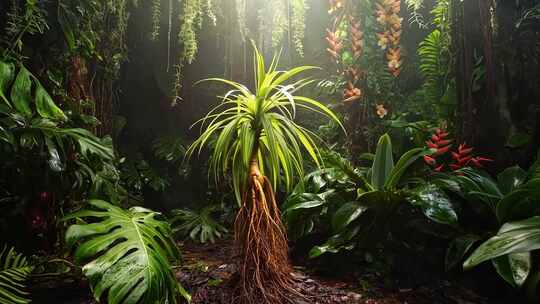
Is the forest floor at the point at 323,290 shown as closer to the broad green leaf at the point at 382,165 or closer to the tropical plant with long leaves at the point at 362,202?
the tropical plant with long leaves at the point at 362,202

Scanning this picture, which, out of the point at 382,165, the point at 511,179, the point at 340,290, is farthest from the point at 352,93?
the point at 340,290

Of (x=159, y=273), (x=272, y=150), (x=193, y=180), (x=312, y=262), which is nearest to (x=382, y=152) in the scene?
(x=312, y=262)

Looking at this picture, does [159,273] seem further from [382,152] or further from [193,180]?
[193,180]

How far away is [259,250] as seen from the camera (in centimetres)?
155

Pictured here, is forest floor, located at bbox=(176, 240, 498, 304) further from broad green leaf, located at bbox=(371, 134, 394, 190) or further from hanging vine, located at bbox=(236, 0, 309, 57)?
hanging vine, located at bbox=(236, 0, 309, 57)

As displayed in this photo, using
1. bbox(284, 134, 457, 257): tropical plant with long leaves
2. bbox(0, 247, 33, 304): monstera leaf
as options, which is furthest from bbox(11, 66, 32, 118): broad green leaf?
bbox(284, 134, 457, 257): tropical plant with long leaves

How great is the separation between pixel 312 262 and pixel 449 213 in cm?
85

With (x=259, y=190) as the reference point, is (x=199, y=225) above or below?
below

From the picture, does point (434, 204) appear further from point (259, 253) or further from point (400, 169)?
point (259, 253)

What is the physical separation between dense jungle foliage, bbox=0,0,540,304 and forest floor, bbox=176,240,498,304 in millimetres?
11

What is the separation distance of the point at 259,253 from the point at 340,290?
516 mm

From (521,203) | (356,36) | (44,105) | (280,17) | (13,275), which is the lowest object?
(13,275)

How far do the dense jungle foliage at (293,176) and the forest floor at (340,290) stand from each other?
0.04 ft

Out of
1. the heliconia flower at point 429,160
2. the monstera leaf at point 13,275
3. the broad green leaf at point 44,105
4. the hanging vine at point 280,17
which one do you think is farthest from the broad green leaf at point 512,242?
the hanging vine at point 280,17
